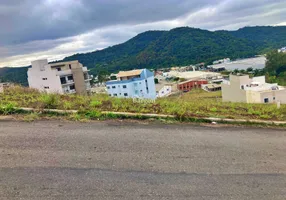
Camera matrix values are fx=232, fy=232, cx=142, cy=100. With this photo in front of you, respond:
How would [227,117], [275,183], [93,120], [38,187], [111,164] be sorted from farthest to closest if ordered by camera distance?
[227,117] → [93,120] → [111,164] → [275,183] → [38,187]

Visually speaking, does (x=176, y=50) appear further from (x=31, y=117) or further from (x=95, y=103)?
(x=31, y=117)

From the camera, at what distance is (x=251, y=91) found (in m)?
22.4

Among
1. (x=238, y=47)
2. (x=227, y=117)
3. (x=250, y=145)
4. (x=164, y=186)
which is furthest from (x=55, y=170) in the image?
(x=238, y=47)

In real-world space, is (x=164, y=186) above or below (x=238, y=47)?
below

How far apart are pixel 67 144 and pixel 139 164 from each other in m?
1.15

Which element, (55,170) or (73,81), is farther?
(73,81)

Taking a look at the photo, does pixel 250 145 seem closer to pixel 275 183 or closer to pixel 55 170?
pixel 275 183

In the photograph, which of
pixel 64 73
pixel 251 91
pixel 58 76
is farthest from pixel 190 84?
pixel 58 76

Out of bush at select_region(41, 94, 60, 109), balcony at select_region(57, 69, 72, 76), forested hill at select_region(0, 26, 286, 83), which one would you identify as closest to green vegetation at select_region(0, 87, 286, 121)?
bush at select_region(41, 94, 60, 109)

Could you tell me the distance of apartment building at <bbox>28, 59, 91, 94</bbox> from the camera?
88.5 ft

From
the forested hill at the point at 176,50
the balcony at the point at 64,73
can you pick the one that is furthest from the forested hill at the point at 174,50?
the balcony at the point at 64,73

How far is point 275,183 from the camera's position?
8.61 ft

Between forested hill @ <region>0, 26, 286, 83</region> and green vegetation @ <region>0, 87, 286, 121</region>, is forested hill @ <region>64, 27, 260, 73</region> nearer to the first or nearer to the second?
→ forested hill @ <region>0, 26, 286, 83</region>

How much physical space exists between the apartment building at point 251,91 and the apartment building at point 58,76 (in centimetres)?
1637
